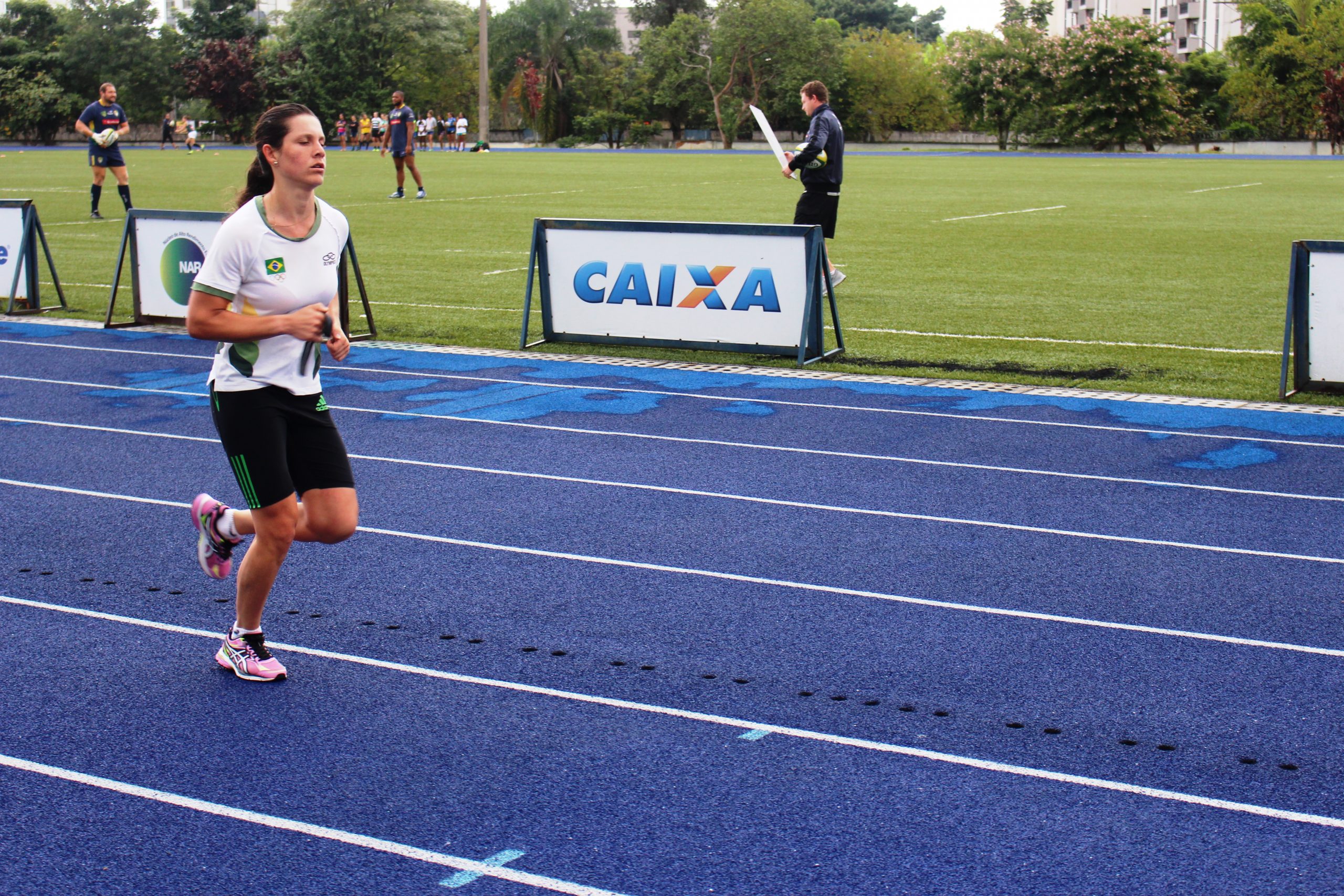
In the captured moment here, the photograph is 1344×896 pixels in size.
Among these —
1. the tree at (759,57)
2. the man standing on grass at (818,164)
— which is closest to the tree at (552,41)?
the tree at (759,57)

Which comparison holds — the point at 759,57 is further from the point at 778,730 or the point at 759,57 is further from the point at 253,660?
the point at 778,730

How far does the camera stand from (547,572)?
6316mm

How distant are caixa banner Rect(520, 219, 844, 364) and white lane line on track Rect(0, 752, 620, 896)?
7.59 meters

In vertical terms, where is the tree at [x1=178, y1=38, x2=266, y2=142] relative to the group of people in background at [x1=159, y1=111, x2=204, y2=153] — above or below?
above

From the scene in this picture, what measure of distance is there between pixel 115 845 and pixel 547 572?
267 cm

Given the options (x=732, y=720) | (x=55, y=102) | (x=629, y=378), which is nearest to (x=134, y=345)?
(x=629, y=378)

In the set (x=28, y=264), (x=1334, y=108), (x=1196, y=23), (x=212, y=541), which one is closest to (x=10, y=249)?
(x=28, y=264)

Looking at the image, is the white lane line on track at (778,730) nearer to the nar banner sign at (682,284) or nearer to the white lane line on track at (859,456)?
the white lane line on track at (859,456)

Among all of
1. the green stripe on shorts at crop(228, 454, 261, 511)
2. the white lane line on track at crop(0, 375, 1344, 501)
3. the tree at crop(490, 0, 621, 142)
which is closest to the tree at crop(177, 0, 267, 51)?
the tree at crop(490, 0, 621, 142)

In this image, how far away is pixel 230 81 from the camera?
297ft

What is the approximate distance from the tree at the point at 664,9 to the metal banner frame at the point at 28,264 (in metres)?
88.8

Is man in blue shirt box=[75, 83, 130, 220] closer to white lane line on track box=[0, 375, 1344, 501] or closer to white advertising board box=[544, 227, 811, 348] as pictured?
white advertising board box=[544, 227, 811, 348]

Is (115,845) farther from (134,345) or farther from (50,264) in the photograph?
(50,264)

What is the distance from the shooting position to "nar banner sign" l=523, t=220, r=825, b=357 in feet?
37.0
